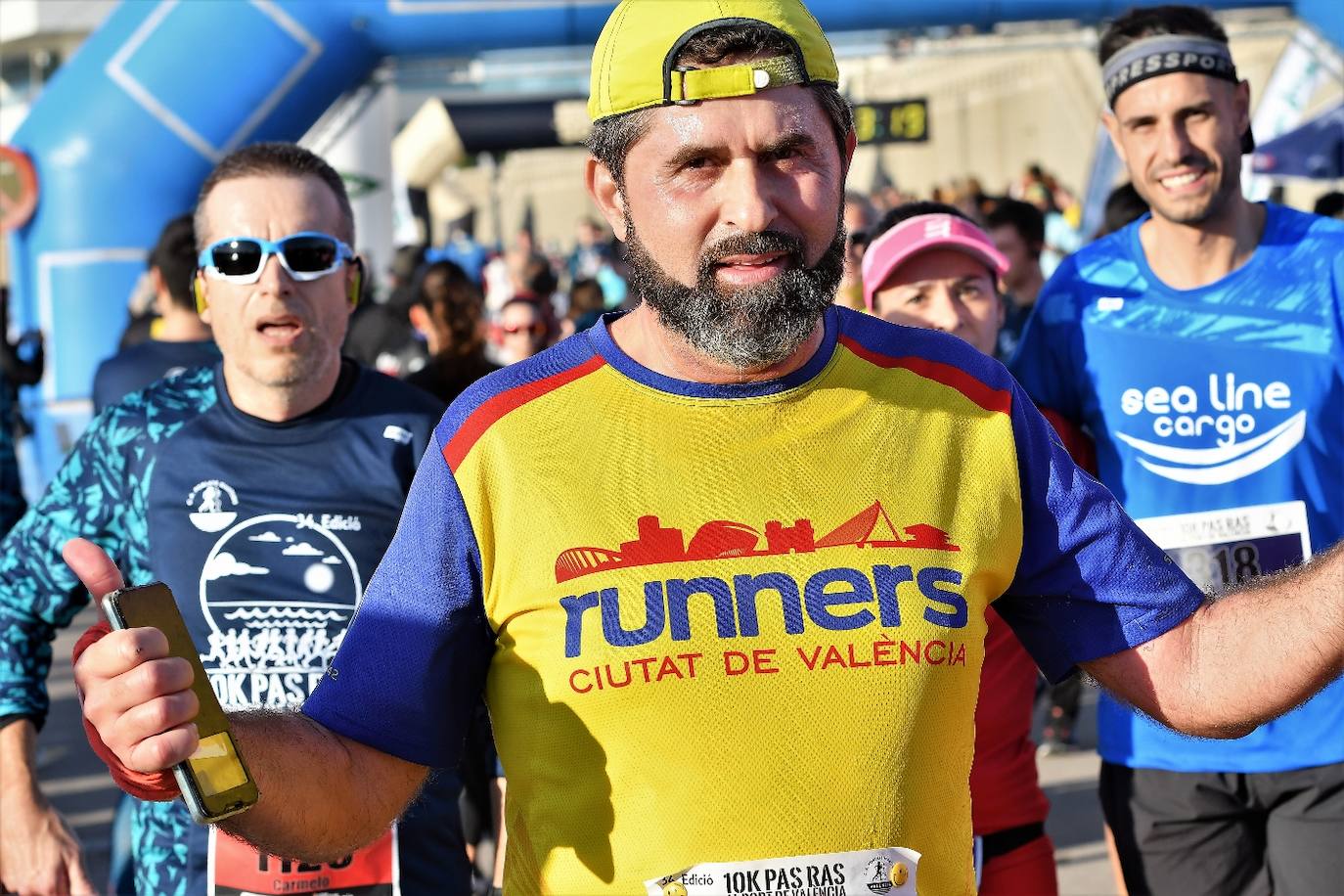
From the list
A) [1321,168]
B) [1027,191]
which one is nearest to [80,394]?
[1027,191]

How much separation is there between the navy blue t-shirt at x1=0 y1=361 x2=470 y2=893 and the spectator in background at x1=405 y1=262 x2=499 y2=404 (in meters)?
2.05

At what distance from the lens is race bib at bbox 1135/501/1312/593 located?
3.46 m

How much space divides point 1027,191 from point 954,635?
13.1 meters

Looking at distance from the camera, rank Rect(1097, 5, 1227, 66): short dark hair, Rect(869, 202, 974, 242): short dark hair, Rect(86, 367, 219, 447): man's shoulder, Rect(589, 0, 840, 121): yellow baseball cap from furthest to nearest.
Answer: Rect(869, 202, 974, 242): short dark hair
Rect(1097, 5, 1227, 66): short dark hair
Rect(86, 367, 219, 447): man's shoulder
Rect(589, 0, 840, 121): yellow baseball cap

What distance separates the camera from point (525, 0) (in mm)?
12406

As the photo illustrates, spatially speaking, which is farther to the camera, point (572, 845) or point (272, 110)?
point (272, 110)

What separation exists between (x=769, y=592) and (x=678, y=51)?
63cm

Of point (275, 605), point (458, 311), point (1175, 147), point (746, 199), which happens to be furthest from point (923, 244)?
point (458, 311)

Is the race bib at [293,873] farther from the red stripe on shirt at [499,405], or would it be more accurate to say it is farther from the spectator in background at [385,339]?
the spectator in background at [385,339]

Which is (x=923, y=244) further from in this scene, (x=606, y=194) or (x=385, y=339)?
(x=385, y=339)

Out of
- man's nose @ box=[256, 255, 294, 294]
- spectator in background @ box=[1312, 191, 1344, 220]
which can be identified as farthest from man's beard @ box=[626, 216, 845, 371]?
spectator in background @ box=[1312, 191, 1344, 220]

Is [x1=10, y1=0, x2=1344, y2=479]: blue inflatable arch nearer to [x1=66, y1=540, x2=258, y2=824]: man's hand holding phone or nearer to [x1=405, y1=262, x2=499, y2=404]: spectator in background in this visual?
[x1=405, y1=262, x2=499, y2=404]: spectator in background

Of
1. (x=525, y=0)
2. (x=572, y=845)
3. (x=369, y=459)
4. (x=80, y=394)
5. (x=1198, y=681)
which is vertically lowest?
(x=572, y=845)

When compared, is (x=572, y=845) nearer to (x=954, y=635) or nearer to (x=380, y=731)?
(x=380, y=731)
